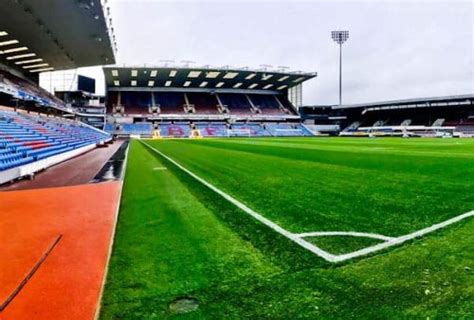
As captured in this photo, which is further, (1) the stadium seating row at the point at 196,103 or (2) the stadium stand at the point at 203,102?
(2) the stadium stand at the point at 203,102

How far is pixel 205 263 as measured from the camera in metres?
3.95

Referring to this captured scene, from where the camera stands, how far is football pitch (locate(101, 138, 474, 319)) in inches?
116

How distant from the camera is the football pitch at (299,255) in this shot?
116 inches

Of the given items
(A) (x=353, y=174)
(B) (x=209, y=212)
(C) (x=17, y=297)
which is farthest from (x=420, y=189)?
(C) (x=17, y=297)

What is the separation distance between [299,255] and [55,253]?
291 cm

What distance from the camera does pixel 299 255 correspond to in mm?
3990

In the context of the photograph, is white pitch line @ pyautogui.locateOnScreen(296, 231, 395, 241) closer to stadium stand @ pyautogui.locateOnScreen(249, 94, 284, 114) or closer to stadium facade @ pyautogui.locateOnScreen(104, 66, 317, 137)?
stadium facade @ pyautogui.locateOnScreen(104, 66, 317, 137)

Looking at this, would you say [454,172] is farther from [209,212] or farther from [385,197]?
[209,212]

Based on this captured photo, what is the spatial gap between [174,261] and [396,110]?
80426mm

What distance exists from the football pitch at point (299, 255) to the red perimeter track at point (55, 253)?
23cm

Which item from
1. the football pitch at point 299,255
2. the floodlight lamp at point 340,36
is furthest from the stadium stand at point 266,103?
the football pitch at point 299,255

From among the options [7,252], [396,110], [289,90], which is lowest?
[7,252]

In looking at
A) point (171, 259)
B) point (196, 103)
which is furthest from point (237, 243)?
point (196, 103)

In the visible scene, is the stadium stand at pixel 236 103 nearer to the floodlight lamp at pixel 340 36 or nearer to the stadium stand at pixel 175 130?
the stadium stand at pixel 175 130
